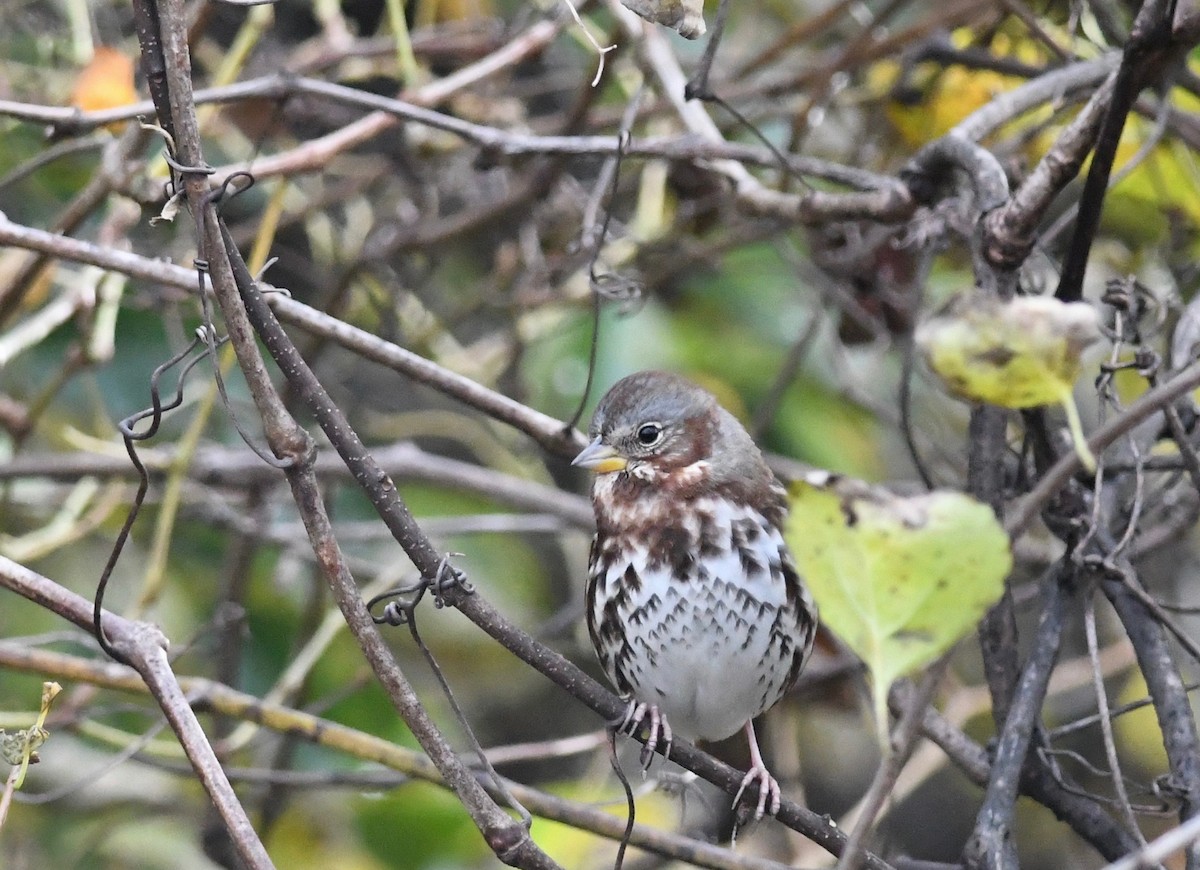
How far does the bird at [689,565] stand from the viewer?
8.12ft

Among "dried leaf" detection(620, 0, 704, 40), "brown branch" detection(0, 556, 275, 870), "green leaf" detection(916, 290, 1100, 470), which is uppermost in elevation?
"dried leaf" detection(620, 0, 704, 40)

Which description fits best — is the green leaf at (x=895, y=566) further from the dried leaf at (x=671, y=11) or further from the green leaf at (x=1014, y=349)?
the dried leaf at (x=671, y=11)

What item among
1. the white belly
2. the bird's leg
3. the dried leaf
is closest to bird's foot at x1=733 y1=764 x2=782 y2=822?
the bird's leg

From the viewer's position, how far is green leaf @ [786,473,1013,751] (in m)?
1.00

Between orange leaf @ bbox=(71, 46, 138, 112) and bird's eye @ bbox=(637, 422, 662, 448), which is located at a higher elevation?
orange leaf @ bbox=(71, 46, 138, 112)

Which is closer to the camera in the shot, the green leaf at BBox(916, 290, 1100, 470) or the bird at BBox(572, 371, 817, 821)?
the green leaf at BBox(916, 290, 1100, 470)

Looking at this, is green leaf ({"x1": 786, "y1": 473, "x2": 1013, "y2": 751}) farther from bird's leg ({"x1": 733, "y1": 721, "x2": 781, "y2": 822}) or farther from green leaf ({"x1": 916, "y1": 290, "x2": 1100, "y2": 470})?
bird's leg ({"x1": 733, "y1": 721, "x2": 781, "y2": 822})

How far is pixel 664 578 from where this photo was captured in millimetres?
2486

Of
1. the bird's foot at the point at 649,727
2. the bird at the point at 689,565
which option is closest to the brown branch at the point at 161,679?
the bird's foot at the point at 649,727

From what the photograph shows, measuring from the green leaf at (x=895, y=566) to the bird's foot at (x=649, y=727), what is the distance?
725mm

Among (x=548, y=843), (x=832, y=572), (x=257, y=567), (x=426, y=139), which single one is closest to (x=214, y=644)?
(x=257, y=567)

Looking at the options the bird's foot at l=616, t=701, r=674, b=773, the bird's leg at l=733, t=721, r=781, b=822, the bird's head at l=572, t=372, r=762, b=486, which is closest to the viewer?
the bird's foot at l=616, t=701, r=674, b=773

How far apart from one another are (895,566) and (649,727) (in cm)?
121

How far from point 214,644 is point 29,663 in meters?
1.34
